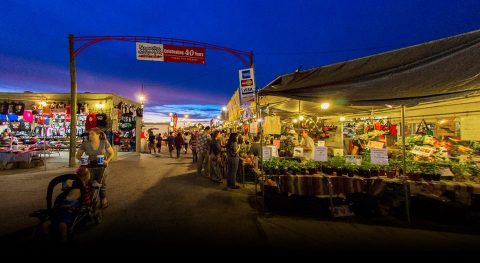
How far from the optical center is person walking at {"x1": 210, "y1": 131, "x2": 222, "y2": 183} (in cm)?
967

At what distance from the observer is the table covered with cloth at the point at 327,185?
5.61 meters

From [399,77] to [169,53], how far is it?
34.5 ft

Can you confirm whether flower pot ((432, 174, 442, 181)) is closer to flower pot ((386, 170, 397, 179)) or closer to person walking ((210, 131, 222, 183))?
flower pot ((386, 170, 397, 179))

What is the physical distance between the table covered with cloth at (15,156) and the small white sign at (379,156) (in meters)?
14.6

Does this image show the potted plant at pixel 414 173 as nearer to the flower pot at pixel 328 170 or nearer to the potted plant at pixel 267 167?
the flower pot at pixel 328 170

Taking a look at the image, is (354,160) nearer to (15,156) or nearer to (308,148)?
Result: (308,148)

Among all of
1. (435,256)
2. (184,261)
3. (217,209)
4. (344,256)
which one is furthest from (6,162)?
(435,256)

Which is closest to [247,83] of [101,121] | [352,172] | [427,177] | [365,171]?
[352,172]

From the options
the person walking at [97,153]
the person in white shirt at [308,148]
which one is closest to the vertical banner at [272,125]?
the person in white shirt at [308,148]

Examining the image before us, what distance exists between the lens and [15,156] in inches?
481

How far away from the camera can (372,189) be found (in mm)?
5605

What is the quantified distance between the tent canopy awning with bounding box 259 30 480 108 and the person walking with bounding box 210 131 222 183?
455cm

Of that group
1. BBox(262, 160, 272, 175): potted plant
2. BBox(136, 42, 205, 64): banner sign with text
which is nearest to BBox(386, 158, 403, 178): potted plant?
BBox(262, 160, 272, 175): potted plant

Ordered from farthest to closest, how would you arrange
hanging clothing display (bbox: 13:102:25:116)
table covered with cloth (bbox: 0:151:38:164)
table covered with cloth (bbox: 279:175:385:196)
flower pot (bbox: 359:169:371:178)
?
hanging clothing display (bbox: 13:102:25:116)
table covered with cloth (bbox: 0:151:38:164)
flower pot (bbox: 359:169:371:178)
table covered with cloth (bbox: 279:175:385:196)
